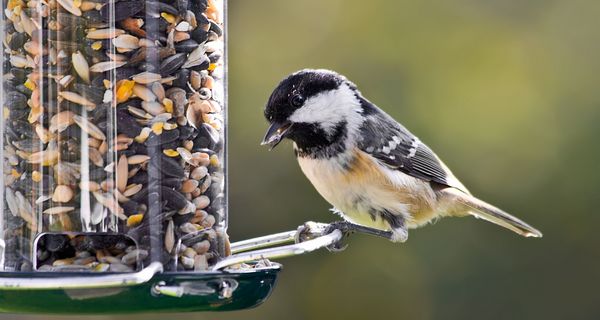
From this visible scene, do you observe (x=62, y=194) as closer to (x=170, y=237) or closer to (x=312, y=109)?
(x=170, y=237)

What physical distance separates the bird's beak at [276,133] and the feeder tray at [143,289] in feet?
2.71

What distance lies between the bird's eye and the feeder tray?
100cm

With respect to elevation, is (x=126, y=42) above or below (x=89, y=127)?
above

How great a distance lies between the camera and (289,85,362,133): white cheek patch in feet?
13.9

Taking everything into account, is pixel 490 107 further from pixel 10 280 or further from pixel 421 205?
pixel 10 280

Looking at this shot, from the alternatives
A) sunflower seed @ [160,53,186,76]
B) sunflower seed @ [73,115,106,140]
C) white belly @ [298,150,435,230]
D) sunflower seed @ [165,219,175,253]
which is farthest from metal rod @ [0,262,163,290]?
white belly @ [298,150,435,230]

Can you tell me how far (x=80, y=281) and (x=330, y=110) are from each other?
1.85 m

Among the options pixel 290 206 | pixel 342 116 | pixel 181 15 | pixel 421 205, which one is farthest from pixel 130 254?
pixel 290 206

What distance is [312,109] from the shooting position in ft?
14.0

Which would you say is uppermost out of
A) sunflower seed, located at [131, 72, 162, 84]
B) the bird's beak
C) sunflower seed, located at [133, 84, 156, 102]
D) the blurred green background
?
sunflower seed, located at [131, 72, 162, 84]

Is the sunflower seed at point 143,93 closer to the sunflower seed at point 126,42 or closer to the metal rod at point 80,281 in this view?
the sunflower seed at point 126,42

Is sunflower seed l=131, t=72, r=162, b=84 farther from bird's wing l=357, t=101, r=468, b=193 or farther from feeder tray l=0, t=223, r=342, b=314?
bird's wing l=357, t=101, r=468, b=193

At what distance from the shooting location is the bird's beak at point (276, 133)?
4.06 m

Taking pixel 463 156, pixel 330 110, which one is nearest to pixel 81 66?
pixel 330 110
